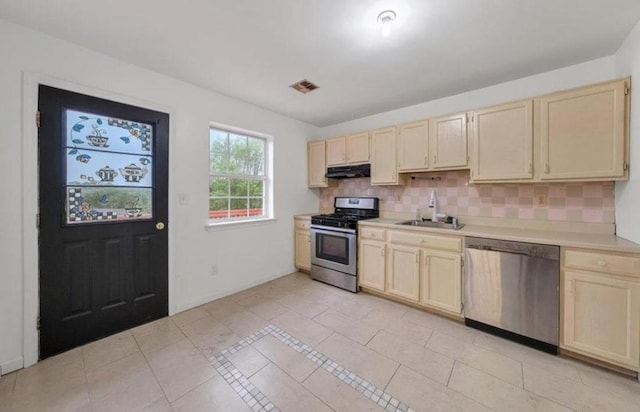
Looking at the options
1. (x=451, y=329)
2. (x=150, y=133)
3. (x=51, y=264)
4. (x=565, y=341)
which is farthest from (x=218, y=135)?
(x=565, y=341)

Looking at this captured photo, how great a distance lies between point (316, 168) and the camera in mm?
4004

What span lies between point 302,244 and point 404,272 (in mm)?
1628

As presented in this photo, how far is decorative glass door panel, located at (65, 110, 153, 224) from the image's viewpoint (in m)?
2.02

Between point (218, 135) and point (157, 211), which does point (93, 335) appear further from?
point (218, 135)

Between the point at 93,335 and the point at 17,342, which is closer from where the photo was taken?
the point at 17,342

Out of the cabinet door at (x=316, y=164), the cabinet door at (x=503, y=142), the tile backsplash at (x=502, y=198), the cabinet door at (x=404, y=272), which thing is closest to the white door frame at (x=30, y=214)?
the cabinet door at (x=316, y=164)

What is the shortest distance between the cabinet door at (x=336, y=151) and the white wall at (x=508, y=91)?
0.47 m

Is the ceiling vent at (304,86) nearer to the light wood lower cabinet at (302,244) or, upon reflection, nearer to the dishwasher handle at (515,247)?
the light wood lower cabinet at (302,244)

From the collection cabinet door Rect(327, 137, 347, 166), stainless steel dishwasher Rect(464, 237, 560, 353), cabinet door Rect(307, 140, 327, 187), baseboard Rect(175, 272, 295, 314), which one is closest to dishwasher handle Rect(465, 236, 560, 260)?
stainless steel dishwasher Rect(464, 237, 560, 353)

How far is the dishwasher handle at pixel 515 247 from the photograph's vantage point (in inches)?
76.1

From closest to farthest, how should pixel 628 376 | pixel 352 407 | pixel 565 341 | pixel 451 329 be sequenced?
pixel 352 407, pixel 628 376, pixel 565 341, pixel 451 329

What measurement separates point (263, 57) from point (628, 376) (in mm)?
3630

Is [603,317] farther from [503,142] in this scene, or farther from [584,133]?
[503,142]

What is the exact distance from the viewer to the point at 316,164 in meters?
4.00
